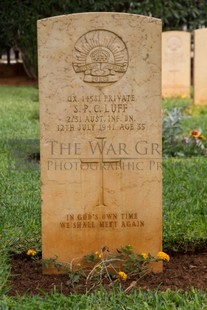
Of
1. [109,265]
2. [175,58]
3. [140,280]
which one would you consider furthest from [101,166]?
[175,58]

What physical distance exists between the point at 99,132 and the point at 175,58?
1209cm

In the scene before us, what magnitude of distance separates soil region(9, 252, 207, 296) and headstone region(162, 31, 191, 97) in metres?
11.7

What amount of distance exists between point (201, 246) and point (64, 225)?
95 cm

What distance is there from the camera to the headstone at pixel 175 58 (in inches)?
633

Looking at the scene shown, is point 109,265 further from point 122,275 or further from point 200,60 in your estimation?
point 200,60

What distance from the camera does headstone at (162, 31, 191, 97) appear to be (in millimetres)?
16078

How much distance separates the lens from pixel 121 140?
4281 millimetres

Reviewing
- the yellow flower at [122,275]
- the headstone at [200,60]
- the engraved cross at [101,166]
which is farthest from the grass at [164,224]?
the headstone at [200,60]

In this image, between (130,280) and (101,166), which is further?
(101,166)

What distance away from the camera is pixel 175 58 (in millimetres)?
16125

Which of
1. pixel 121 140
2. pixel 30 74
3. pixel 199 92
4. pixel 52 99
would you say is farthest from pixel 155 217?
pixel 30 74

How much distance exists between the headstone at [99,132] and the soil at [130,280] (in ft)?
0.37

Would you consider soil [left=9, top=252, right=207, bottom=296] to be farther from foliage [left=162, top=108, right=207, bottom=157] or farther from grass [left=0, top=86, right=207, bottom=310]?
foliage [left=162, top=108, right=207, bottom=157]

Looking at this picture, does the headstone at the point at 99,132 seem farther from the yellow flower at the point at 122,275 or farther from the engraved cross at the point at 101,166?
the yellow flower at the point at 122,275
